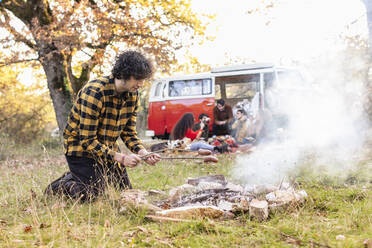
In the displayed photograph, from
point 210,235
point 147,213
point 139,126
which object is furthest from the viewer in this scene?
point 139,126

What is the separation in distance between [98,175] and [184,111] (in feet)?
19.9

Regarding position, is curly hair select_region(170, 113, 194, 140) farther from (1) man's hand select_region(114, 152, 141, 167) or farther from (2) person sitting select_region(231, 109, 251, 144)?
(1) man's hand select_region(114, 152, 141, 167)

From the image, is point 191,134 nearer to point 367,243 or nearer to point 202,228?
point 202,228

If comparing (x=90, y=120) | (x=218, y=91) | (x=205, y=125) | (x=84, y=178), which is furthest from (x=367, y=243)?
(x=218, y=91)

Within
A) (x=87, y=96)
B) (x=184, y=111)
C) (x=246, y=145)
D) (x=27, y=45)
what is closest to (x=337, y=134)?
(x=246, y=145)

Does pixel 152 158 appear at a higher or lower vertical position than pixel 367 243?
higher

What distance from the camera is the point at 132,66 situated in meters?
2.87

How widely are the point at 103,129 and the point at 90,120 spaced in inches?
10.5

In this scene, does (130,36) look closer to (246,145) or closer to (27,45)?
(27,45)

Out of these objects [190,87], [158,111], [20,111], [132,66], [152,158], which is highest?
[190,87]

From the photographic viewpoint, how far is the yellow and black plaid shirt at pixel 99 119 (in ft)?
10.2

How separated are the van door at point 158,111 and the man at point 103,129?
6.12 meters

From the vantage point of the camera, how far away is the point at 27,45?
10.3m

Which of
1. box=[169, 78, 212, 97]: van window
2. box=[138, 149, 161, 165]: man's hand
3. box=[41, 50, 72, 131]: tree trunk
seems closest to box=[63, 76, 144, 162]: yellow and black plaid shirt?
box=[138, 149, 161, 165]: man's hand
